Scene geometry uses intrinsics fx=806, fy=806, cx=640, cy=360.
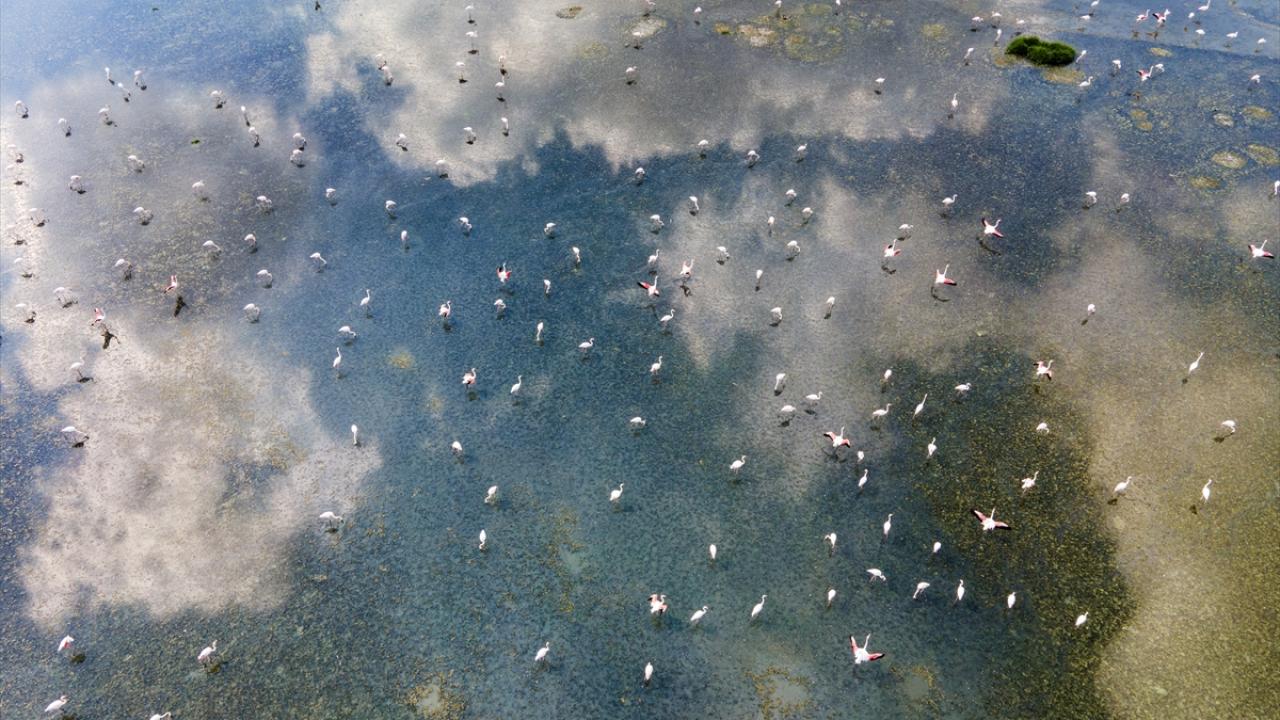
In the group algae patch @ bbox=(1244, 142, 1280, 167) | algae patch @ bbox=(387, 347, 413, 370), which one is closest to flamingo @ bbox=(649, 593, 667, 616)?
algae patch @ bbox=(387, 347, 413, 370)

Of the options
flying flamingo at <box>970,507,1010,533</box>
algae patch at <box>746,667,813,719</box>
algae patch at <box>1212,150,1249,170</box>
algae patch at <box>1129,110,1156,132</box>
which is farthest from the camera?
algae patch at <box>1129,110,1156,132</box>

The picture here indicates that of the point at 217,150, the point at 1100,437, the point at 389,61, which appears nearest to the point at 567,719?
the point at 1100,437

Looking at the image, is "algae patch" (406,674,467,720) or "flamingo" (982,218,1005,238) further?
"flamingo" (982,218,1005,238)

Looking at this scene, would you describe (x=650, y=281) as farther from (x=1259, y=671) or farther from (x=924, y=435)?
(x=1259, y=671)

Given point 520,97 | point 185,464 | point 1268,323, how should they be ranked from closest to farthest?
point 185,464 < point 1268,323 < point 520,97

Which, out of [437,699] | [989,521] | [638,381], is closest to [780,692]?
[989,521]

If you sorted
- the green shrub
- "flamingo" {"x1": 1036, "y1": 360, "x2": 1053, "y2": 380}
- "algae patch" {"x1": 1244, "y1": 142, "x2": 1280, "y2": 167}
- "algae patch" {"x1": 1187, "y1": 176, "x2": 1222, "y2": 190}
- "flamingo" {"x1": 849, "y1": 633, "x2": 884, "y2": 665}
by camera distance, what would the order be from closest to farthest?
"flamingo" {"x1": 849, "y1": 633, "x2": 884, "y2": 665} → "flamingo" {"x1": 1036, "y1": 360, "x2": 1053, "y2": 380} → "algae patch" {"x1": 1187, "y1": 176, "x2": 1222, "y2": 190} → "algae patch" {"x1": 1244, "y1": 142, "x2": 1280, "y2": 167} → the green shrub

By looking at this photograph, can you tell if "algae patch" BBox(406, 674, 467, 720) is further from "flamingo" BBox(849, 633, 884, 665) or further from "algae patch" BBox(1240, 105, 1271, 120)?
"algae patch" BBox(1240, 105, 1271, 120)
